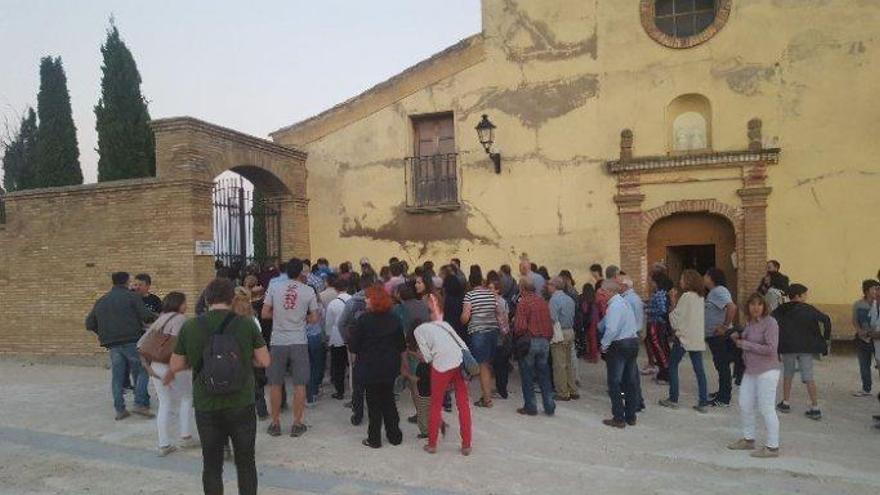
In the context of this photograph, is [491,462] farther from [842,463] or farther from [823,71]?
[823,71]

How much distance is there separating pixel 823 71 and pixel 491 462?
10.5 meters

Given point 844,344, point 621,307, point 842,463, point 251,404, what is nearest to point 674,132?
point 844,344

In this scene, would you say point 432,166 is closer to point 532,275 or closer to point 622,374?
point 532,275

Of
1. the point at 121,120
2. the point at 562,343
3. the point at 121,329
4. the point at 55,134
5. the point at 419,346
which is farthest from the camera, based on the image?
the point at 55,134

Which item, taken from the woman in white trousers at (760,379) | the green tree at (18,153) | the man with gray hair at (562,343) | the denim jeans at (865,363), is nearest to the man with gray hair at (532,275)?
the man with gray hair at (562,343)

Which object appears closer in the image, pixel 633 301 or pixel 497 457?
pixel 497 457

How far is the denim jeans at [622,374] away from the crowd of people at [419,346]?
0.6 inches

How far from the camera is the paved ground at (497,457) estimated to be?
575 centimetres

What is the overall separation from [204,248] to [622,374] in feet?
25.2

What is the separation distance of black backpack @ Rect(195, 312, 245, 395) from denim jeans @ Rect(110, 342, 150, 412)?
4133 millimetres

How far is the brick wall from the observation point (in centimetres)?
1173

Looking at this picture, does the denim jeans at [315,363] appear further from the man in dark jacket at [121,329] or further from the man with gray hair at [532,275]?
the man with gray hair at [532,275]

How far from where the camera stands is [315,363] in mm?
8711

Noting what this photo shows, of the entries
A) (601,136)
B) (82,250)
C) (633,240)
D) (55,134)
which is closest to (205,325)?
(82,250)
